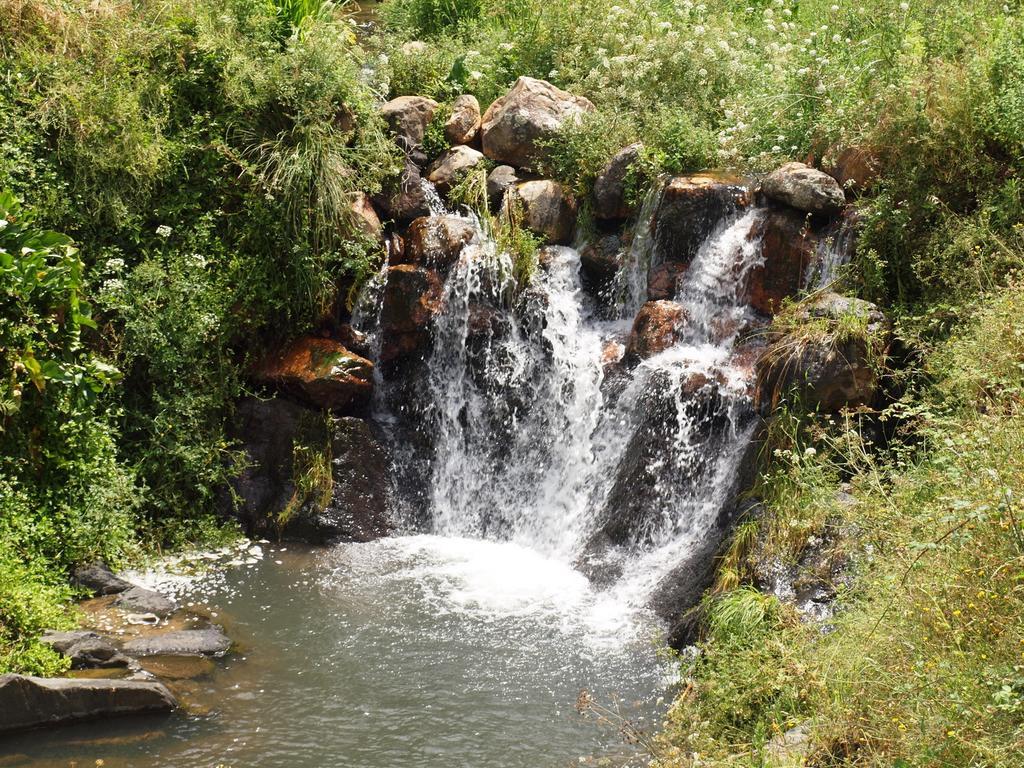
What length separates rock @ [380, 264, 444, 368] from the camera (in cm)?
953

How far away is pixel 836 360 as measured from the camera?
24.3 feet

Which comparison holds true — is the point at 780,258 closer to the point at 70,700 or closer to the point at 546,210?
the point at 546,210

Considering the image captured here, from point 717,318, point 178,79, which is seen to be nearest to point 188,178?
point 178,79

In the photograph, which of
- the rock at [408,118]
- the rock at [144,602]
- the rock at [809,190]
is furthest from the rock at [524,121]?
the rock at [144,602]

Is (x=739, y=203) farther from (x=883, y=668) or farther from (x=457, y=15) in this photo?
(x=457, y=15)

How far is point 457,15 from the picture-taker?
1373 cm

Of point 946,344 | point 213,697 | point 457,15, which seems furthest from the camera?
point 457,15

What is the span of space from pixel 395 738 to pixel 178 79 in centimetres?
671

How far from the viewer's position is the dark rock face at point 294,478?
8.98m

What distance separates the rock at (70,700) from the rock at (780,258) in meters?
5.56

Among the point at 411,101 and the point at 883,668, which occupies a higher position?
the point at 411,101

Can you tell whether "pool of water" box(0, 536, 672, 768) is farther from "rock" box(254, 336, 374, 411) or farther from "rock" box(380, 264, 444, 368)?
"rock" box(380, 264, 444, 368)

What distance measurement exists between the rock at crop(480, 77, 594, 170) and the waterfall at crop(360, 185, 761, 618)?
104 centimetres

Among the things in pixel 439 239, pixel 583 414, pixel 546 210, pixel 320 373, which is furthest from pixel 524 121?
pixel 320 373
